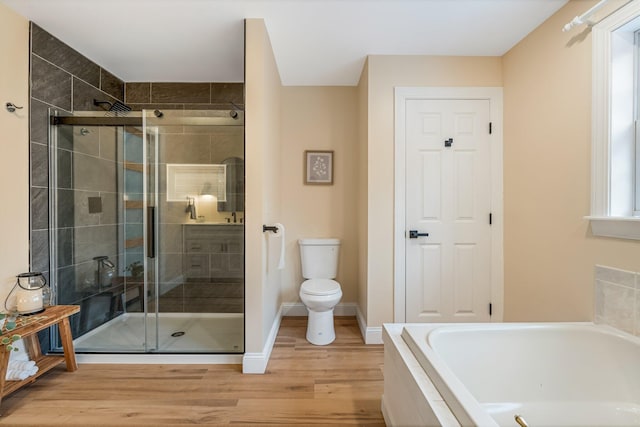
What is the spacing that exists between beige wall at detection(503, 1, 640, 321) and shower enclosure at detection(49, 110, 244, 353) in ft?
6.99

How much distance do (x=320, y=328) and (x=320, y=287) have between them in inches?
13.1

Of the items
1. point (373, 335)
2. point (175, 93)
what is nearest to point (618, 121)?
point (373, 335)

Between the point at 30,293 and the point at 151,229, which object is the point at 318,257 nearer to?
the point at 151,229

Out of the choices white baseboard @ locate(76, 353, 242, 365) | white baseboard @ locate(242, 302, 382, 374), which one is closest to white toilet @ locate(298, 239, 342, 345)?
white baseboard @ locate(242, 302, 382, 374)

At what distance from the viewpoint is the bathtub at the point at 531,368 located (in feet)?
4.07

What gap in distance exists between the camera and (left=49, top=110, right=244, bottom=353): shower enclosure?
2.16 m

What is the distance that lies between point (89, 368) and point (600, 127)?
3.52 meters

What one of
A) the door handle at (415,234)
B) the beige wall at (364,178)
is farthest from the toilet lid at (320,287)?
the door handle at (415,234)

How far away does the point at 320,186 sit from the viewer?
2930mm

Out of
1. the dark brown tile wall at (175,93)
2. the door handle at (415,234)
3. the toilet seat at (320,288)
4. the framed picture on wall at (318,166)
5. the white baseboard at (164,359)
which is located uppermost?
the dark brown tile wall at (175,93)

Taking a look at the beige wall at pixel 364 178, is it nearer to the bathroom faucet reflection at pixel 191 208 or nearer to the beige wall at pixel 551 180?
the beige wall at pixel 551 180

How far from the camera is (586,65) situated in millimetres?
1590

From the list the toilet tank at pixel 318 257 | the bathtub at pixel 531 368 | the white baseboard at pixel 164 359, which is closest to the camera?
the bathtub at pixel 531 368

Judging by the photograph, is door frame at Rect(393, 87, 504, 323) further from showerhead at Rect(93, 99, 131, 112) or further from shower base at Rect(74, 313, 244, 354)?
showerhead at Rect(93, 99, 131, 112)
